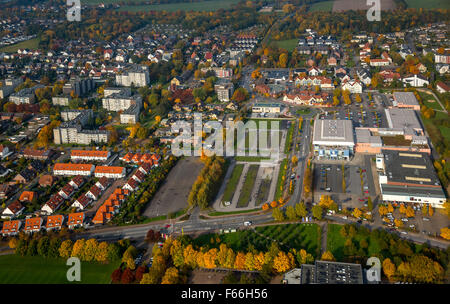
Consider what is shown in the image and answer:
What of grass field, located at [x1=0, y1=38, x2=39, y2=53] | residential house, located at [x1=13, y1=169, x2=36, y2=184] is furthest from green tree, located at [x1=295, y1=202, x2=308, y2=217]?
grass field, located at [x1=0, y1=38, x2=39, y2=53]

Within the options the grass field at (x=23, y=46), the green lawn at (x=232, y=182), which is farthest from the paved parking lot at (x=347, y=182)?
the grass field at (x=23, y=46)

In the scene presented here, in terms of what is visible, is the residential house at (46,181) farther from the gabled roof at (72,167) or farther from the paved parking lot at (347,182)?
the paved parking lot at (347,182)

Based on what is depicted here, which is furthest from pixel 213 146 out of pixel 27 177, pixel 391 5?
pixel 391 5

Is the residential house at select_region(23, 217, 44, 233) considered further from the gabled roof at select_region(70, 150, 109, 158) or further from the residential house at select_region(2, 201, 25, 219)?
the gabled roof at select_region(70, 150, 109, 158)

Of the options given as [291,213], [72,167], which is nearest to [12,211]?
[72,167]

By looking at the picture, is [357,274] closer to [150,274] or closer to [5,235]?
[150,274]

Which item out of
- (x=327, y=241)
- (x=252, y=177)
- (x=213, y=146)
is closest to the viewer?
(x=327, y=241)
